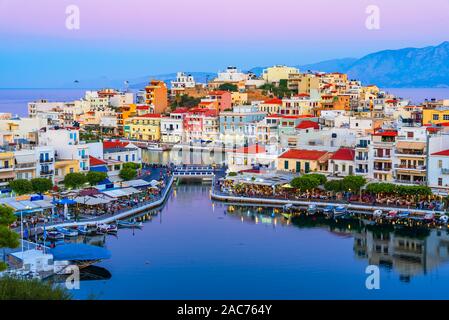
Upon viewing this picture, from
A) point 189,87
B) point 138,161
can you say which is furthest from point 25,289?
point 189,87

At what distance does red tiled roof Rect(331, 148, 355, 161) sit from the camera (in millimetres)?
27797

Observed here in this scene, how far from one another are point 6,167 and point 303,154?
38.1ft

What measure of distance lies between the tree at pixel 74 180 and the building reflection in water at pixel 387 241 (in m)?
4.96

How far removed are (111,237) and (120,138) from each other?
29.0 m

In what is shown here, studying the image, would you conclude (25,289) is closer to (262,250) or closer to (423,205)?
(262,250)

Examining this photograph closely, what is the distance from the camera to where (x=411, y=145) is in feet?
84.3

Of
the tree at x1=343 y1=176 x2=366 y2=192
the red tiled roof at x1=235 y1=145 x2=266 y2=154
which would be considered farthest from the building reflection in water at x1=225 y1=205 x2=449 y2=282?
the red tiled roof at x1=235 y1=145 x2=266 y2=154

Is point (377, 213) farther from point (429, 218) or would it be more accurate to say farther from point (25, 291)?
point (25, 291)

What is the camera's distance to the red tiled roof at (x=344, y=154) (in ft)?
91.2

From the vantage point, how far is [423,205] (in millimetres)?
23594

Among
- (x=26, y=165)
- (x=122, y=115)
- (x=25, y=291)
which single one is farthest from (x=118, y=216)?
(x=122, y=115)

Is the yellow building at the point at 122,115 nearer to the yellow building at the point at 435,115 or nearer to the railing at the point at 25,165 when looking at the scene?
the yellow building at the point at 435,115

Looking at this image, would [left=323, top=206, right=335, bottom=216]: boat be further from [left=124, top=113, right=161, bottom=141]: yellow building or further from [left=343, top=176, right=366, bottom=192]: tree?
[left=124, top=113, right=161, bottom=141]: yellow building

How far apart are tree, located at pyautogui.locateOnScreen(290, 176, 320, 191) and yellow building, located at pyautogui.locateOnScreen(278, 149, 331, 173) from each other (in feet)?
9.36
